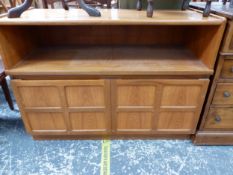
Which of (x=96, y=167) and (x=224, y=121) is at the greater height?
(x=224, y=121)

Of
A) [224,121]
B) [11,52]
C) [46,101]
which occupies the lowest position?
[224,121]

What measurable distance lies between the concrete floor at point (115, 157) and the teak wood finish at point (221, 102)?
0.32 ft

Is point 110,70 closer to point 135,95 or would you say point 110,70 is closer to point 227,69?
point 135,95

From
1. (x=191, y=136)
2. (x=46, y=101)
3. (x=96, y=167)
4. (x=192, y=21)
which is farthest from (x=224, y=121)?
(x=46, y=101)

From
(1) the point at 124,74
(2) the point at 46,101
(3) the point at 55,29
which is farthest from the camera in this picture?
(3) the point at 55,29

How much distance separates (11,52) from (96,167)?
86cm

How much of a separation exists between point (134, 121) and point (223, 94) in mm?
570

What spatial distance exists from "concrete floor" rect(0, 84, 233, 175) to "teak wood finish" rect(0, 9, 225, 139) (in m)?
0.10

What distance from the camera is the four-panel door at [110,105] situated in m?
1.04

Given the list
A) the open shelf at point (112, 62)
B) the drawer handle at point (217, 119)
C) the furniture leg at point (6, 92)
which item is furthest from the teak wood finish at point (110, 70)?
the furniture leg at point (6, 92)

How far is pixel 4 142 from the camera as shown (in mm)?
1314

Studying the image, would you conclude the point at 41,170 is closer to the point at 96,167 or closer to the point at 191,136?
the point at 96,167

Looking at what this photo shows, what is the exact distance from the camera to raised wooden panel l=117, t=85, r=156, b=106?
105cm

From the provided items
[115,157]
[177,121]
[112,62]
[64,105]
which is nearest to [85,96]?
[64,105]
